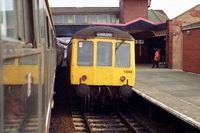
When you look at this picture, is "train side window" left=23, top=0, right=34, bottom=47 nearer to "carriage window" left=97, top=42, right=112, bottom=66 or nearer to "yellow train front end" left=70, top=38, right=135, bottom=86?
"yellow train front end" left=70, top=38, right=135, bottom=86

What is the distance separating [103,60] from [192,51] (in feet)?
33.2

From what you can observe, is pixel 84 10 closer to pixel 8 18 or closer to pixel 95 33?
pixel 95 33

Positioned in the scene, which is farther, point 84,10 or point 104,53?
point 84,10

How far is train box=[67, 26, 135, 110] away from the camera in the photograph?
362 inches

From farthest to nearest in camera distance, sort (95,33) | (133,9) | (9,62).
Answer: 1. (133,9)
2. (95,33)
3. (9,62)

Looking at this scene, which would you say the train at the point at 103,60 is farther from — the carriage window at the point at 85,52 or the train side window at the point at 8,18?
the train side window at the point at 8,18

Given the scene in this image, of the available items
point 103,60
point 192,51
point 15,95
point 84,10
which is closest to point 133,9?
point 84,10

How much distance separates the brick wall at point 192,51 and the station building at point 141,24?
1829 mm

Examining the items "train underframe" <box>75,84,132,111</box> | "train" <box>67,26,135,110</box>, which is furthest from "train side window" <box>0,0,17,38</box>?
"train" <box>67,26,135,110</box>

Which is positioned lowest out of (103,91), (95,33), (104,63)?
(103,91)

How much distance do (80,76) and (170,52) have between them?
47.7ft

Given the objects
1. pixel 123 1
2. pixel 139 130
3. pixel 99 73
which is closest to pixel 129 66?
pixel 99 73

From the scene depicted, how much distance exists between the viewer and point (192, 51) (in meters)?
17.8

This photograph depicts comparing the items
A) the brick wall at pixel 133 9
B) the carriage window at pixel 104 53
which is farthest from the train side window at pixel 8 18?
the brick wall at pixel 133 9
